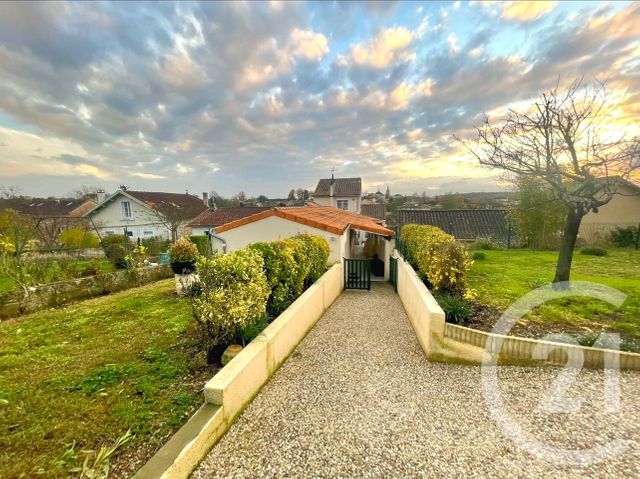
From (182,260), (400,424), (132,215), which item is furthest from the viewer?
(132,215)

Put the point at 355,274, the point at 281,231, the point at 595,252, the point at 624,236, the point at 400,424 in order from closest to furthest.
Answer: the point at 400,424, the point at 355,274, the point at 281,231, the point at 595,252, the point at 624,236

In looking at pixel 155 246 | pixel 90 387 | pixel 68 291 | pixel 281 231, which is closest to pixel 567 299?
pixel 281 231

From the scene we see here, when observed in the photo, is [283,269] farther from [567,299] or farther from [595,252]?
[595,252]

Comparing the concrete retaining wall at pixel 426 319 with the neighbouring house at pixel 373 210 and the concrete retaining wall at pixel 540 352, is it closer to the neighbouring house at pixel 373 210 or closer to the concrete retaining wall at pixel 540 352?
the concrete retaining wall at pixel 540 352

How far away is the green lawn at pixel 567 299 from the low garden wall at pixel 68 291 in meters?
12.8

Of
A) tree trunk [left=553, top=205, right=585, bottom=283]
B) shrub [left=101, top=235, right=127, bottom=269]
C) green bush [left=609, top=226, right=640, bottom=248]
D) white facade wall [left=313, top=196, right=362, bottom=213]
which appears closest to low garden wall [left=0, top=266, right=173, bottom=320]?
shrub [left=101, top=235, right=127, bottom=269]

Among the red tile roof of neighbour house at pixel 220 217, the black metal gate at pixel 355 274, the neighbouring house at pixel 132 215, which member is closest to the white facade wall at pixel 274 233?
the black metal gate at pixel 355 274

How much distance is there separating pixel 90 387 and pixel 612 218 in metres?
31.5

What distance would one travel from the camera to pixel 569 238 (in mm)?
7500

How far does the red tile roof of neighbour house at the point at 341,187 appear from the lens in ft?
139

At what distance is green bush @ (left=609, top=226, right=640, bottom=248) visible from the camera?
58.1 feet

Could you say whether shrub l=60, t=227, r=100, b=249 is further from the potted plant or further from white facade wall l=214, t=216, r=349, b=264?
the potted plant

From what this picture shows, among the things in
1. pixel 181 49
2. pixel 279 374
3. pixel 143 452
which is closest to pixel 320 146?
pixel 181 49

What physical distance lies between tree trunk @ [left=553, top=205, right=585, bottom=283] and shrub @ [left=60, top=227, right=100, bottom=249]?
81.8 ft
